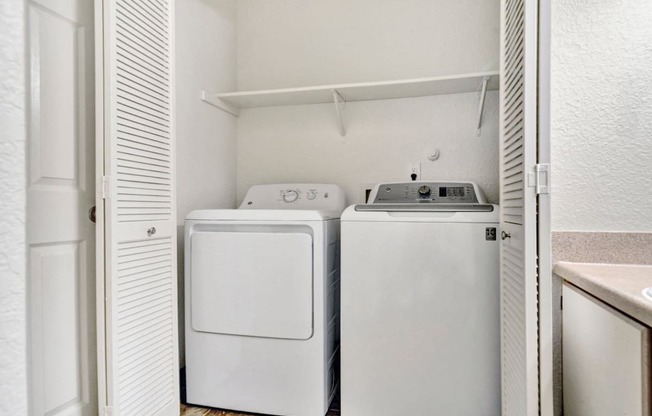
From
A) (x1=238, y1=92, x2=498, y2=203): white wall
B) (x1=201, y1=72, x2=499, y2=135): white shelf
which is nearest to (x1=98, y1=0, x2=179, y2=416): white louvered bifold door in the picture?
(x1=201, y1=72, x2=499, y2=135): white shelf

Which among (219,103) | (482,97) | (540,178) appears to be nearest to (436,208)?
(540,178)

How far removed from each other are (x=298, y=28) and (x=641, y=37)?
1966 millimetres

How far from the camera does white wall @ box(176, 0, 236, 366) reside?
203 centimetres

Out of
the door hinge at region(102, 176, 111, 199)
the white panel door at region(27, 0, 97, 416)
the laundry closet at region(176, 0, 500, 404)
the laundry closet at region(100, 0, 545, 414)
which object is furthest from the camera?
the laundry closet at region(176, 0, 500, 404)

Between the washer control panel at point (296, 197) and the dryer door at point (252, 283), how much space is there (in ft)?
1.90

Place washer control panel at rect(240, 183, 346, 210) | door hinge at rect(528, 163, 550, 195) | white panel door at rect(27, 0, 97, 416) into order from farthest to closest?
washer control panel at rect(240, 183, 346, 210) < white panel door at rect(27, 0, 97, 416) < door hinge at rect(528, 163, 550, 195)

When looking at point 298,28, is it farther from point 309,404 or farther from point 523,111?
point 309,404

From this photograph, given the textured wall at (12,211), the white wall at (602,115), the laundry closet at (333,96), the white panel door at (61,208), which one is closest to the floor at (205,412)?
the white panel door at (61,208)

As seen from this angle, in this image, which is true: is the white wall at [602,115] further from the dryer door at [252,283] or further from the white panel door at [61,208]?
the white panel door at [61,208]

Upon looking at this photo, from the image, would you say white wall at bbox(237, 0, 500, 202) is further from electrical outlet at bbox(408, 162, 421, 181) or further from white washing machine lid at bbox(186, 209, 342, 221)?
white washing machine lid at bbox(186, 209, 342, 221)

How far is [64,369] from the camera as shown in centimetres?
128

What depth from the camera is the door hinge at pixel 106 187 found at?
4.28ft

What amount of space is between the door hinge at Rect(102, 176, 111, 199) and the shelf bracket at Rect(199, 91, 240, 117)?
106 centimetres

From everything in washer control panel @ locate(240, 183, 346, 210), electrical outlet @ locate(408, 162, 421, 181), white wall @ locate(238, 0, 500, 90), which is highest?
white wall @ locate(238, 0, 500, 90)
